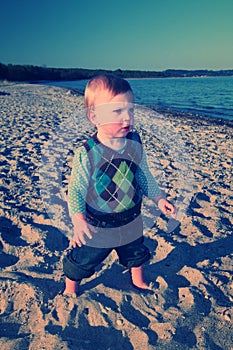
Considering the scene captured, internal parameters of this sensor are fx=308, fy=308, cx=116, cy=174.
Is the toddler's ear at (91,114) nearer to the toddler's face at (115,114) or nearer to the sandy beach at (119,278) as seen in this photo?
the toddler's face at (115,114)

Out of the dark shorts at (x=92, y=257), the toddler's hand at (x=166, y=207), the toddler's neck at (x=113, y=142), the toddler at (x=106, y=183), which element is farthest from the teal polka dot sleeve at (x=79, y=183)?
the toddler's hand at (x=166, y=207)

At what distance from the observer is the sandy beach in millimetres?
2061

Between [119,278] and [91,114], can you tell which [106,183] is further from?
[119,278]

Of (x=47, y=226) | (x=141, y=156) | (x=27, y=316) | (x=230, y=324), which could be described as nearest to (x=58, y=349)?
(x=27, y=316)

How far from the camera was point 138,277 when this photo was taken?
2539mm

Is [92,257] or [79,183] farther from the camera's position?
[92,257]

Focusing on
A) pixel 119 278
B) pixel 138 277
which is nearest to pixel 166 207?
pixel 138 277

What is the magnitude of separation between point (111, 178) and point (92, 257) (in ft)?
1.97

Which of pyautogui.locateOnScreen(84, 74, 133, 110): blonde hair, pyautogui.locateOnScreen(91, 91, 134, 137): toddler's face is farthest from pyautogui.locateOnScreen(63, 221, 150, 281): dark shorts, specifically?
pyautogui.locateOnScreen(84, 74, 133, 110): blonde hair

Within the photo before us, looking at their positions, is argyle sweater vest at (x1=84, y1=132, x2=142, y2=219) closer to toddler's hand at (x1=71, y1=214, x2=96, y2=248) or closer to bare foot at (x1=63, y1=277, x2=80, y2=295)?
toddler's hand at (x1=71, y1=214, x2=96, y2=248)

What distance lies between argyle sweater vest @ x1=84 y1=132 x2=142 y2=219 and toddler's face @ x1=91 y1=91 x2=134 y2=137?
130mm

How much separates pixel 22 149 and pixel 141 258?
189 inches

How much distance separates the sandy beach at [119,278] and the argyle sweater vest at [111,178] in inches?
29.4

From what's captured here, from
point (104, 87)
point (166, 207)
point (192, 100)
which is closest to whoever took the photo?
point (104, 87)
